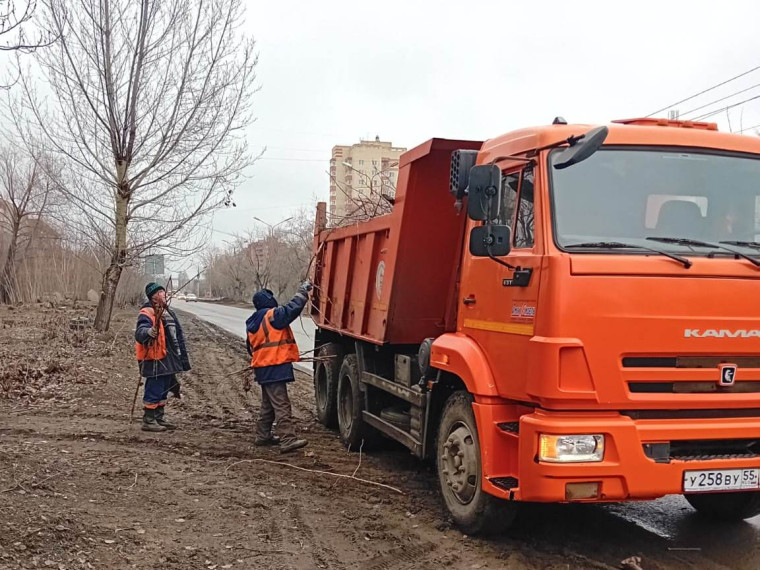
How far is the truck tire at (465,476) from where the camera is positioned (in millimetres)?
4562

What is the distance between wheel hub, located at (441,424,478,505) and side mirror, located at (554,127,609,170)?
188 cm

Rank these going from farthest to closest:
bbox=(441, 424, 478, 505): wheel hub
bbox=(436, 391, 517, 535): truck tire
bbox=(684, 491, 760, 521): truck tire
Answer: bbox=(684, 491, 760, 521): truck tire < bbox=(441, 424, 478, 505): wheel hub < bbox=(436, 391, 517, 535): truck tire

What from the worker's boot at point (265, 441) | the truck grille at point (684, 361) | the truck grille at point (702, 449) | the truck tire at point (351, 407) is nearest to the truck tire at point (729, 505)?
the truck grille at point (702, 449)

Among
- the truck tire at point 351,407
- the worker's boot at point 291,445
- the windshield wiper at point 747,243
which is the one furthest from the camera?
the truck tire at point 351,407

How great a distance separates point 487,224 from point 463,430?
1431mm

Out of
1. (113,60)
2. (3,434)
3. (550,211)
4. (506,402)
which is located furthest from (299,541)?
(113,60)

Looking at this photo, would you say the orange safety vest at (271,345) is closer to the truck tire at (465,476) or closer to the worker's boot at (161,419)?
the worker's boot at (161,419)

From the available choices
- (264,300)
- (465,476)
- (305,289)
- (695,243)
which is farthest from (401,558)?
(264,300)

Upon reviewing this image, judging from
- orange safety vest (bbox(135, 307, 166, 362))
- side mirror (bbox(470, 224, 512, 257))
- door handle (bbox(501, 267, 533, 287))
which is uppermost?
side mirror (bbox(470, 224, 512, 257))

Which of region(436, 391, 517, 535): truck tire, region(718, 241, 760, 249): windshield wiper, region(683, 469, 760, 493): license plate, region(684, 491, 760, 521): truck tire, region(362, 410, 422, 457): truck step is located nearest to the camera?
region(683, 469, 760, 493): license plate

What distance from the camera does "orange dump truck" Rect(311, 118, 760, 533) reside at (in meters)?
3.93

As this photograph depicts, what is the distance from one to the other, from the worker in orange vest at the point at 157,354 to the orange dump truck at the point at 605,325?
431cm

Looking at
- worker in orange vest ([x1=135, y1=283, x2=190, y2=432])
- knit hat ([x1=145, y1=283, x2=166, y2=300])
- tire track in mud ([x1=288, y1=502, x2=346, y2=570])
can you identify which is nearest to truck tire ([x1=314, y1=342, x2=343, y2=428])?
worker in orange vest ([x1=135, y1=283, x2=190, y2=432])

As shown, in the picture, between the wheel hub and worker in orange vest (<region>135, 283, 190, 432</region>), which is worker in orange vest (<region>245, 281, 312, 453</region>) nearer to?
worker in orange vest (<region>135, 283, 190, 432</region>)
